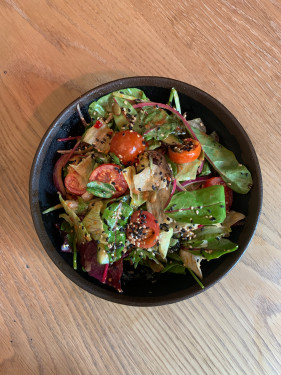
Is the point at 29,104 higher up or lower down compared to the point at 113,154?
lower down

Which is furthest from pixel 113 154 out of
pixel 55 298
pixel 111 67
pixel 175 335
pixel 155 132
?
pixel 175 335

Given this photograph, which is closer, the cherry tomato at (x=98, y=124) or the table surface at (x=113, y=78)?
the cherry tomato at (x=98, y=124)

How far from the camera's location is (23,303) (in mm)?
1367

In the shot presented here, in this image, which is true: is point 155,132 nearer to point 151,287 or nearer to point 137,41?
point 137,41

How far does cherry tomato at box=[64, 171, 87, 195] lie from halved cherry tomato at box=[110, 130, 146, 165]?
0.54 feet

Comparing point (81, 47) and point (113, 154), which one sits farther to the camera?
point (81, 47)

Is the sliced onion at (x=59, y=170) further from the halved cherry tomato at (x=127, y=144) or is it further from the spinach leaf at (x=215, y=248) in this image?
the spinach leaf at (x=215, y=248)

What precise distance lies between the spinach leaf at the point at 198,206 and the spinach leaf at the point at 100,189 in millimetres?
201

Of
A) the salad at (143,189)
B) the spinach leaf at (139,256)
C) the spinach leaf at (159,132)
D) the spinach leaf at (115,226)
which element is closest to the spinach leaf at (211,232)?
the salad at (143,189)

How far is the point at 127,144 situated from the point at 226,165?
355 millimetres

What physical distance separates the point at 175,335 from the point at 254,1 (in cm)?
136

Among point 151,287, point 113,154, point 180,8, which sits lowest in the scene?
point 151,287

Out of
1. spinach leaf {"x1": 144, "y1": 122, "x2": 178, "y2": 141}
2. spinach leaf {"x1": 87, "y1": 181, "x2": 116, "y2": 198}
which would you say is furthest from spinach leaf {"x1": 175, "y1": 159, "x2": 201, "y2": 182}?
spinach leaf {"x1": 87, "y1": 181, "x2": 116, "y2": 198}

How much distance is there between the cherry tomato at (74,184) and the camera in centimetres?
120
